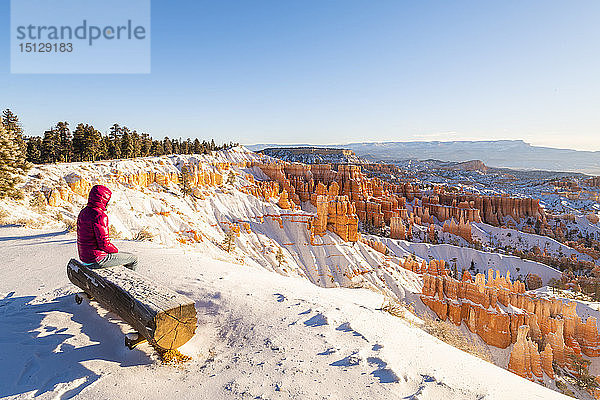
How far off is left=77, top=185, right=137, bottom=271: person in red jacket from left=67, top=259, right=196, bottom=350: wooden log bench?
0.85ft

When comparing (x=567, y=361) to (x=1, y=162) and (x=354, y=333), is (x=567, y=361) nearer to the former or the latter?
(x=354, y=333)

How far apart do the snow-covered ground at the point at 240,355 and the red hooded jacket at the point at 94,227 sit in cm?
82

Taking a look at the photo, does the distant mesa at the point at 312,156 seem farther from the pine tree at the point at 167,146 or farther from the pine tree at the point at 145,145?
the pine tree at the point at 145,145

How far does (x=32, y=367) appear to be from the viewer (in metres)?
3.14

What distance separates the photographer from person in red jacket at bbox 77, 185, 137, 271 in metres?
4.28

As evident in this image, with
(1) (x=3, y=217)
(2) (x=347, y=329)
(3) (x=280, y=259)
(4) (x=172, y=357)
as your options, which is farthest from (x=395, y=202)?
(4) (x=172, y=357)

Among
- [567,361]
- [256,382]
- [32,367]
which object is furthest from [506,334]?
[32,367]

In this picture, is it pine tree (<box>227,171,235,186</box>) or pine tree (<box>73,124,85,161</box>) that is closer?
pine tree (<box>73,124,85,161</box>)

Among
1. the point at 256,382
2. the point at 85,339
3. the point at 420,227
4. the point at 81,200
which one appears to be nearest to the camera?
the point at 256,382

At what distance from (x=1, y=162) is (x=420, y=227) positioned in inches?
2221

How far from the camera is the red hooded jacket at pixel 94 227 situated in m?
4.28

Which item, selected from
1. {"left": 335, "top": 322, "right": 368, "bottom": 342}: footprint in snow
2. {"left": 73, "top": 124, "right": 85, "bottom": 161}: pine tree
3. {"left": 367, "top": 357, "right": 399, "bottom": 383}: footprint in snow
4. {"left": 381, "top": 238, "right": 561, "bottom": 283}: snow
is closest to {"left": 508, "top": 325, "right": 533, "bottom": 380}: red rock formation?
{"left": 335, "top": 322, "right": 368, "bottom": 342}: footprint in snow

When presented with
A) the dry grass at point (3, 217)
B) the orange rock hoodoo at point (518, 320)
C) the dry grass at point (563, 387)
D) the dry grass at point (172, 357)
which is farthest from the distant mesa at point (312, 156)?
the dry grass at point (172, 357)

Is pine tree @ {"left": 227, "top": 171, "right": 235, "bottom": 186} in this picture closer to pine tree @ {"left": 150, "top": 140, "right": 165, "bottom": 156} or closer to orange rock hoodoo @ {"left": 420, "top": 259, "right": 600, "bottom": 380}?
pine tree @ {"left": 150, "top": 140, "right": 165, "bottom": 156}
